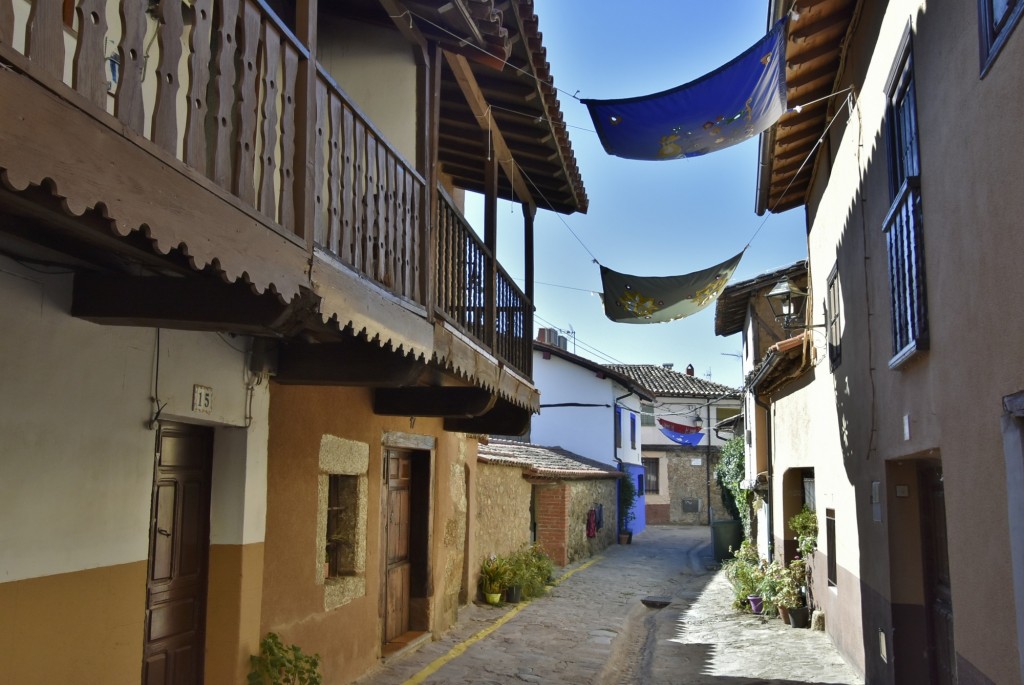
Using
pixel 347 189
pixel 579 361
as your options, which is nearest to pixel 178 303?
pixel 347 189

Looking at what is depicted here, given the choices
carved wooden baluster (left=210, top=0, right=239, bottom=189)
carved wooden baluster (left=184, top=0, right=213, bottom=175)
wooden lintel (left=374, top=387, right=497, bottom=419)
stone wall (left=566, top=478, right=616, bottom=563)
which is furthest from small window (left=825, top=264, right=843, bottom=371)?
stone wall (left=566, top=478, right=616, bottom=563)

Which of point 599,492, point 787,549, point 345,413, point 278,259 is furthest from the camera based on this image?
point 599,492

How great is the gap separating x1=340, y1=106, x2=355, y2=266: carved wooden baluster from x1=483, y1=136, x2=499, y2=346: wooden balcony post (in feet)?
10.4

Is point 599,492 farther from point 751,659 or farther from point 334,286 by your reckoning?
point 334,286

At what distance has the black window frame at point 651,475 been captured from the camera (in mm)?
40938

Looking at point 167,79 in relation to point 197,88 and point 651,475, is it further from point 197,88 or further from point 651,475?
point 651,475

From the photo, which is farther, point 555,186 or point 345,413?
point 555,186

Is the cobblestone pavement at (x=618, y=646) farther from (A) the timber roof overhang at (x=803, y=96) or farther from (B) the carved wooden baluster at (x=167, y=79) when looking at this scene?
(B) the carved wooden baluster at (x=167, y=79)

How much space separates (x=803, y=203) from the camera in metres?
12.4

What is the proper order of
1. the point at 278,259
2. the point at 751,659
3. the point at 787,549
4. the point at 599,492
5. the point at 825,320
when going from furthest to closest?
1. the point at 599,492
2. the point at 787,549
3. the point at 825,320
4. the point at 751,659
5. the point at 278,259

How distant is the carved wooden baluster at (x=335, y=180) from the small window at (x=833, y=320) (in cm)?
620

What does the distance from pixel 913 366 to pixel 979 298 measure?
1844mm

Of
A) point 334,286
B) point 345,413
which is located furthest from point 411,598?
point 334,286

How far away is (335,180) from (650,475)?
124 feet
